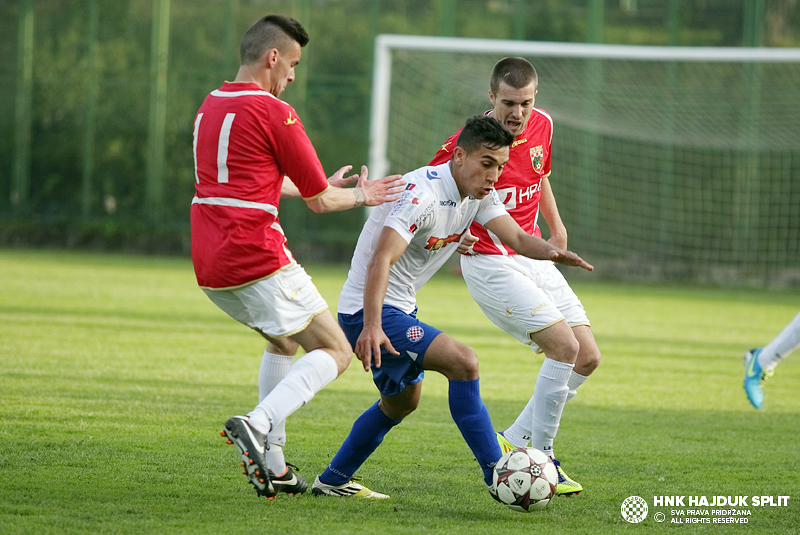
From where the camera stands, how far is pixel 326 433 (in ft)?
19.5

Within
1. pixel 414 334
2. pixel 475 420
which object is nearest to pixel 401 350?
pixel 414 334

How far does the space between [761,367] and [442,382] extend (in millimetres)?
2962

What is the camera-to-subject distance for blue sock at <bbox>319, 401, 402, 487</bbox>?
4.59 metres

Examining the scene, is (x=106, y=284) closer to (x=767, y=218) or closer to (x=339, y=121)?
(x=339, y=121)

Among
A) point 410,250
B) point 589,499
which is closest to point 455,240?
point 410,250

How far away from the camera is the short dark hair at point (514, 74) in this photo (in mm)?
5301

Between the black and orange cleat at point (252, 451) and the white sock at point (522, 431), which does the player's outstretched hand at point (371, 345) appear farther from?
the white sock at point (522, 431)

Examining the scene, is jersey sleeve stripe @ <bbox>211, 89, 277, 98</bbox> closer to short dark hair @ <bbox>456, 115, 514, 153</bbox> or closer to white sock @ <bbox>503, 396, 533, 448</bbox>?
short dark hair @ <bbox>456, 115, 514, 153</bbox>

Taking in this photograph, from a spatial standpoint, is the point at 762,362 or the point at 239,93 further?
the point at 762,362

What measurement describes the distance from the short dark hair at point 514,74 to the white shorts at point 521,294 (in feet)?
3.36

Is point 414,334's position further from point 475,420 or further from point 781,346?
point 781,346

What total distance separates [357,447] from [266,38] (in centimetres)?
205

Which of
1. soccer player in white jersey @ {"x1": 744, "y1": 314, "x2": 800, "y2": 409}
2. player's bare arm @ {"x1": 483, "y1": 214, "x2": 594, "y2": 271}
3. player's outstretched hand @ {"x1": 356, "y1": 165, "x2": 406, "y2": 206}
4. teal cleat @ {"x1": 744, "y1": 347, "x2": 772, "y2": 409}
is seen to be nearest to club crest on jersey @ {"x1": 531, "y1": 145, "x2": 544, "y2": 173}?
player's bare arm @ {"x1": 483, "y1": 214, "x2": 594, "y2": 271}

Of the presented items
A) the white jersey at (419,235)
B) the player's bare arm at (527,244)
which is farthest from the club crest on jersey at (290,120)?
the player's bare arm at (527,244)
